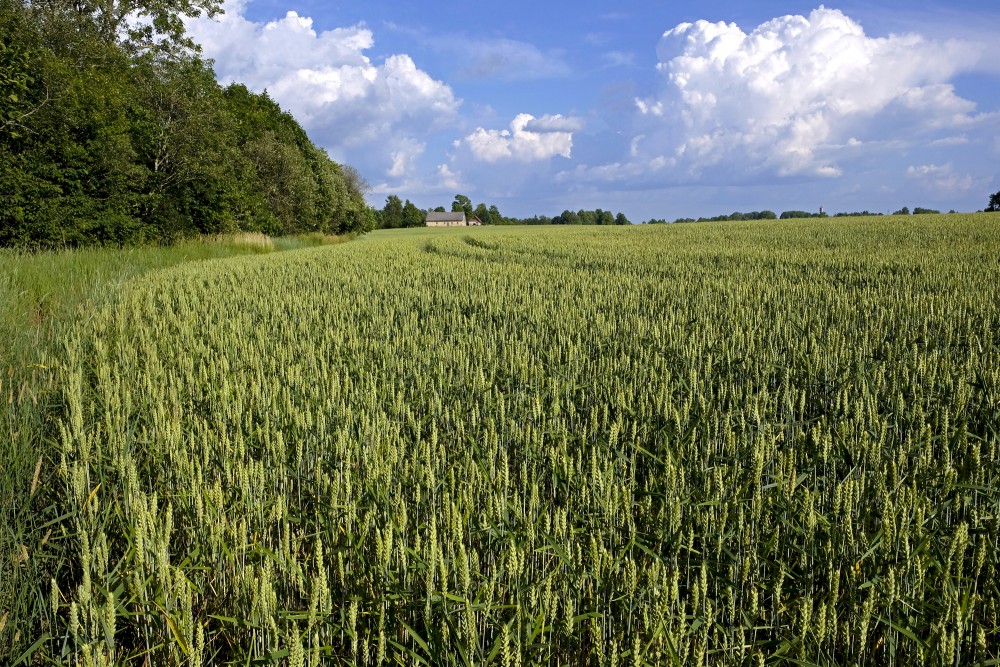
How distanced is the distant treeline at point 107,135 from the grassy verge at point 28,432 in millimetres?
7947

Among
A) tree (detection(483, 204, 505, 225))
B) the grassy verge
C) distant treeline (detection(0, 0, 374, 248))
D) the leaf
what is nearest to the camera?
the leaf

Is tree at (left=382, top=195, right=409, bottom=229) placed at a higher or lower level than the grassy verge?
higher

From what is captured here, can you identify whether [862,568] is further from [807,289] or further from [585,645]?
[807,289]

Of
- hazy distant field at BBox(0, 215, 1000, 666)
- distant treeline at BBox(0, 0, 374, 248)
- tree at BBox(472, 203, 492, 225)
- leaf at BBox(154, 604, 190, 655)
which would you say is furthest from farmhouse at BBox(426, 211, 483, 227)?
leaf at BBox(154, 604, 190, 655)

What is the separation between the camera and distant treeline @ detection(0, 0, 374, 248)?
19328mm

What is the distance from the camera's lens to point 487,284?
399 inches

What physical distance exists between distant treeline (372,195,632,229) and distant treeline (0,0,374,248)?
62554mm

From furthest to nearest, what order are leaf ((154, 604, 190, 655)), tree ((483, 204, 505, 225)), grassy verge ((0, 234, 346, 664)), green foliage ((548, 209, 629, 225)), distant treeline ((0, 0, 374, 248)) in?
1. tree ((483, 204, 505, 225))
2. green foliage ((548, 209, 629, 225))
3. distant treeline ((0, 0, 374, 248))
4. grassy verge ((0, 234, 346, 664))
5. leaf ((154, 604, 190, 655))

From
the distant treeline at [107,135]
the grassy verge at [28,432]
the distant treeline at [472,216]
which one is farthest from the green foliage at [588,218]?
the grassy verge at [28,432]

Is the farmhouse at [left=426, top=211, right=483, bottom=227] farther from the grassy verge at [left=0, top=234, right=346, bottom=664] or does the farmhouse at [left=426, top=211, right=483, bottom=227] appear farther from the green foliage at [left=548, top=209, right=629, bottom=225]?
the grassy verge at [left=0, top=234, right=346, bottom=664]

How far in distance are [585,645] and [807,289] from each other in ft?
26.7

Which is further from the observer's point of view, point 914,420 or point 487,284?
Result: point 487,284

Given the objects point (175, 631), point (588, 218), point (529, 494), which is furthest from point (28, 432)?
point (588, 218)

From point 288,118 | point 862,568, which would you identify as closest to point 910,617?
point 862,568
